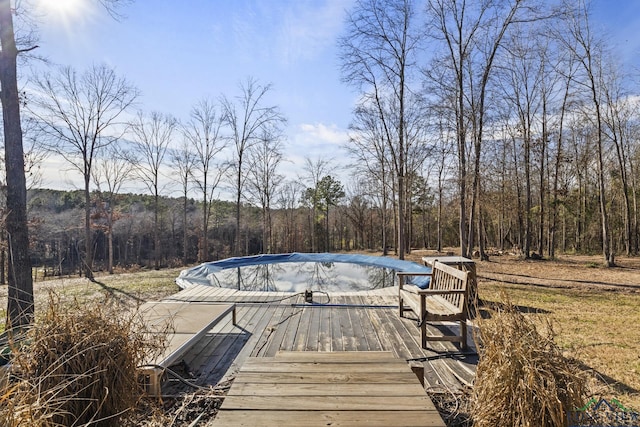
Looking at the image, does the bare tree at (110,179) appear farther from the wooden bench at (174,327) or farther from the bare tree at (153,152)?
the wooden bench at (174,327)

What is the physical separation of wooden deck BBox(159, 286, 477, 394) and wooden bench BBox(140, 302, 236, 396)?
285mm

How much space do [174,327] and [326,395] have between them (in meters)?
2.12

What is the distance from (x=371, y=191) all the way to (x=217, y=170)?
34.4ft

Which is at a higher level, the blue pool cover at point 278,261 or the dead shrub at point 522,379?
the dead shrub at point 522,379

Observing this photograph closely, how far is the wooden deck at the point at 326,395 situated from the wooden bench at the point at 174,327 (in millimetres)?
719

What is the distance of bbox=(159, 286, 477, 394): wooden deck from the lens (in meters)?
2.92

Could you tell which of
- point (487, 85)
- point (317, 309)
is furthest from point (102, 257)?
point (487, 85)

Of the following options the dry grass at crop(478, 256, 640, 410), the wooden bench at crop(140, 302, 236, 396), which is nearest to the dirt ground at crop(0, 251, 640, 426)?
the dry grass at crop(478, 256, 640, 410)

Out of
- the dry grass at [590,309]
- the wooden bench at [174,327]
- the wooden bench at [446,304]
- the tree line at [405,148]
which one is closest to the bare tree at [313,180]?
the tree line at [405,148]

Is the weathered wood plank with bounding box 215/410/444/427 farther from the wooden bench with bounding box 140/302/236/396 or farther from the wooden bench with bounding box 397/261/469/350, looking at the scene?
the wooden bench with bounding box 397/261/469/350

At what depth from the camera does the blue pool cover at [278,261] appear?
7.84 metres

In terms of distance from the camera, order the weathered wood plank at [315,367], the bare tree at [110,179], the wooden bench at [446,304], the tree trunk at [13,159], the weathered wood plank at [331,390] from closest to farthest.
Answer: the weathered wood plank at [331,390], the weathered wood plank at [315,367], the wooden bench at [446,304], the tree trunk at [13,159], the bare tree at [110,179]

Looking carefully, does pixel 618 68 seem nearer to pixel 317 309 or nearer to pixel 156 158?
pixel 317 309


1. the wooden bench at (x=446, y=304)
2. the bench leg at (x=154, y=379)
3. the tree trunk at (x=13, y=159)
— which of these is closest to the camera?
the bench leg at (x=154, y=379)
